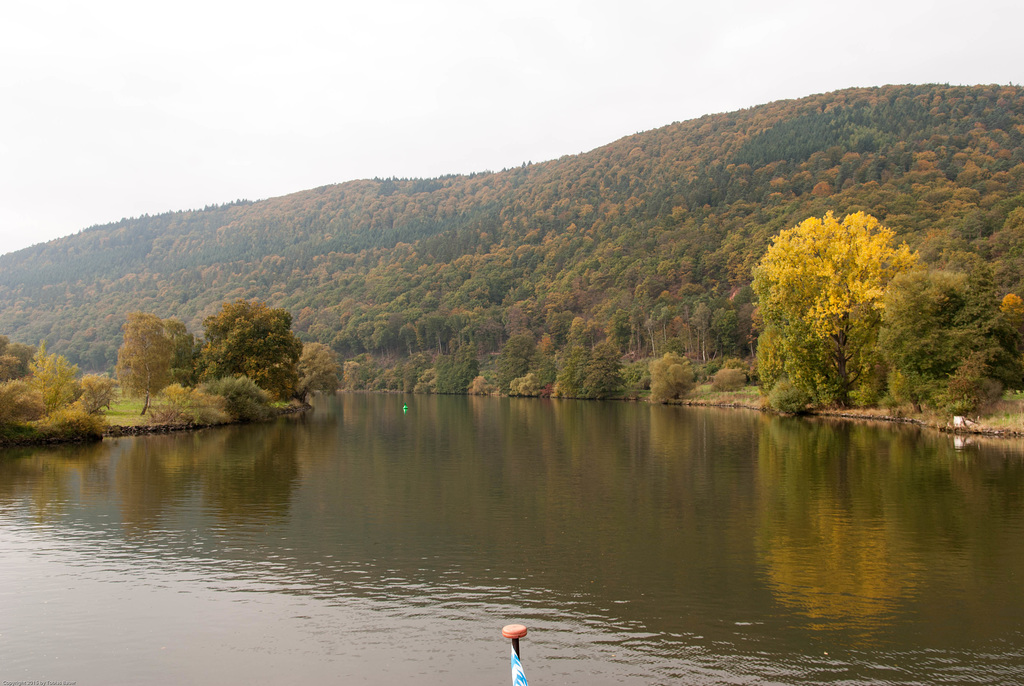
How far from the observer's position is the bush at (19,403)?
36656mm

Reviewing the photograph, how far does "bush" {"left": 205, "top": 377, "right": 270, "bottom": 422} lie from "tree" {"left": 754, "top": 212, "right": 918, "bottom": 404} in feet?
152

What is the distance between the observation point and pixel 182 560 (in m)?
15.4

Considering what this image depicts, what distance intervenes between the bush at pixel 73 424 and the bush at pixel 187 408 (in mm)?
7482

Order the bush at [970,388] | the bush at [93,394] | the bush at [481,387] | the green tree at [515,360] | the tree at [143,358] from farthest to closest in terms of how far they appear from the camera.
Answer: the bush at [481,387]
the green tree at [515,360]
the tree at [143,358]
the bush at [93,394]
the bush at [970,388]

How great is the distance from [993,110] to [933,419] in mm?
138257

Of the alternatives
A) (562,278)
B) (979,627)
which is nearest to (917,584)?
(979,627)

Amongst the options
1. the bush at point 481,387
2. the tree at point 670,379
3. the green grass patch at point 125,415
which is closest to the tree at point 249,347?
the green grass patch at point 125,415

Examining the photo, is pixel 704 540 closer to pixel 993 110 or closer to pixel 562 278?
pixel 562 278

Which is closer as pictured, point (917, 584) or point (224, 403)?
point (917, 584)

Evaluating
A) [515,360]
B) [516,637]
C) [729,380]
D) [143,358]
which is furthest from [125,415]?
[515,360]

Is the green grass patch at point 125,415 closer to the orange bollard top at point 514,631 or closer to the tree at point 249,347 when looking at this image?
the tree at point 249,347

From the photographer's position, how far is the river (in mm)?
9898

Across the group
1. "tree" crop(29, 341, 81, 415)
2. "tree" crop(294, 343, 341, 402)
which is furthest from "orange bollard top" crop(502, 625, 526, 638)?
"tree" crop(294, 343, 341, 402)

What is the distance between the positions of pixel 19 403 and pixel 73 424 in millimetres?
3256
